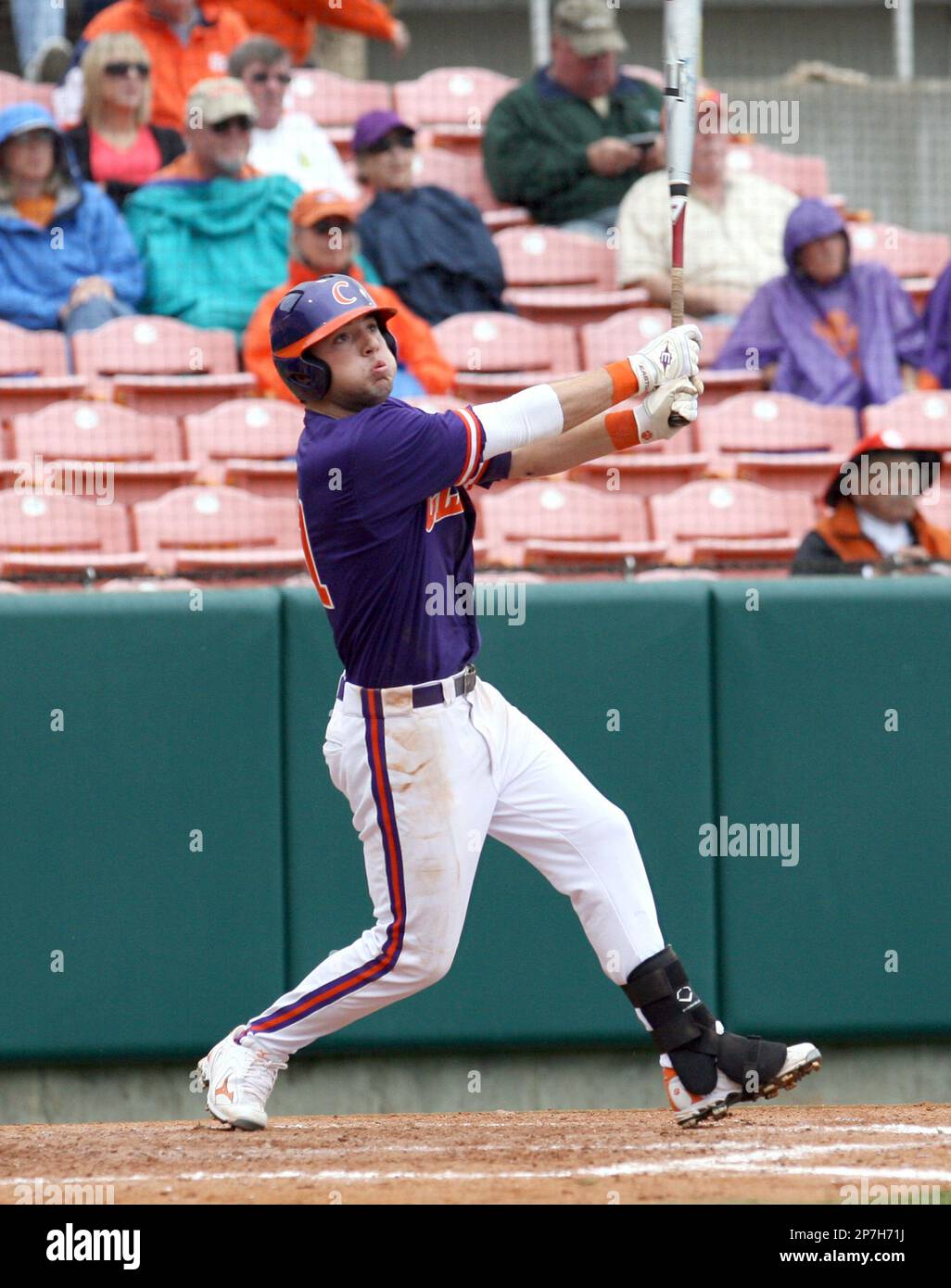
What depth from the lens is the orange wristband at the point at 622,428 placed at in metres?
3.98

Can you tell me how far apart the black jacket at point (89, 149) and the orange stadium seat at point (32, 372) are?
873 mm

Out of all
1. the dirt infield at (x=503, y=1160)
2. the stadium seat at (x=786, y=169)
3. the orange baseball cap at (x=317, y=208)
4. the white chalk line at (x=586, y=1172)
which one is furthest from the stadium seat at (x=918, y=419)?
the white chalk line at (x=586, y=1172)

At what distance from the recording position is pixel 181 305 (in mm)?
7484

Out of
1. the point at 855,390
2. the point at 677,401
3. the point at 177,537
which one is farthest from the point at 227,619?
the point at 855,390

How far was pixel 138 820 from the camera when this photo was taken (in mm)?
5180

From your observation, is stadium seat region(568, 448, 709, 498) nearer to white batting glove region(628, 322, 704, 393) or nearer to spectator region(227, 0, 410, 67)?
white batting glove region(628, 322, 704, 393)

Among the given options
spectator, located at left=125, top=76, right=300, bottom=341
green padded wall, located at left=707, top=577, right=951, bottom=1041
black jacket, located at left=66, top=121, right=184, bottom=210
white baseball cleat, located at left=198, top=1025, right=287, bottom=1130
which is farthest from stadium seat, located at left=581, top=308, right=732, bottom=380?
white baseball cleat, located at left=198, top=1025, right=287, bottom=1130

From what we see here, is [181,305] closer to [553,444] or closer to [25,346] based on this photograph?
[25,346]

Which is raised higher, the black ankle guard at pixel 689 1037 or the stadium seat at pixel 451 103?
the stadium seat at pixel 451 103

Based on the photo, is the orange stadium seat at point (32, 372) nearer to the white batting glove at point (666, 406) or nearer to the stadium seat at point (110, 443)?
the stadium seat at point (110, 443)

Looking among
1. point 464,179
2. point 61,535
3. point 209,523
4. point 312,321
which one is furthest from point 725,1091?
point 464,179

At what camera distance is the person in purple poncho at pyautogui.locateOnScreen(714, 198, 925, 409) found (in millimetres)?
7387

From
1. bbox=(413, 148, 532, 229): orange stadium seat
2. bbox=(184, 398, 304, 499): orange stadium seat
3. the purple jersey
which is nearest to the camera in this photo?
the purple jersey

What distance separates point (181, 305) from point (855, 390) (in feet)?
8.87
